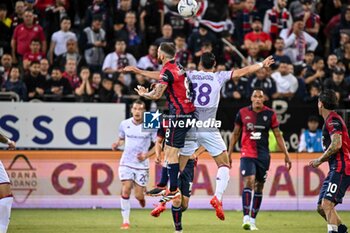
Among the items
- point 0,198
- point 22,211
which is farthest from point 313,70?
point 0,198

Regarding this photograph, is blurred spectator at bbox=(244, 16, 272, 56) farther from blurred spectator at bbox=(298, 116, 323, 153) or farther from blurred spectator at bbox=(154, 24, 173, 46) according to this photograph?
blurred spectator at bbox=(298, 116, 323, 153)

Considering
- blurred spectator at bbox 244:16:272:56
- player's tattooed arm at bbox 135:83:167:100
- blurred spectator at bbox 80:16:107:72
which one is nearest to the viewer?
player's tattooed arm at bbox 135:83:167:100

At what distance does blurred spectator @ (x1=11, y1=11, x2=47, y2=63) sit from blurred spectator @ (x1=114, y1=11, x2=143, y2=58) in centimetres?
214

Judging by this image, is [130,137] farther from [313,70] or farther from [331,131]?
[313,70]

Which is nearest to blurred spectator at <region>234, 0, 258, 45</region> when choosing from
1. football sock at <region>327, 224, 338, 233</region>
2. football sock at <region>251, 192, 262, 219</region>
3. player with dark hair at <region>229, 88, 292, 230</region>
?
player with dark hair at <region>229, 88, 292, 230</region>

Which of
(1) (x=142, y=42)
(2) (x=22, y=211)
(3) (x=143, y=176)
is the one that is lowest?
(2) (x=22, y=211)

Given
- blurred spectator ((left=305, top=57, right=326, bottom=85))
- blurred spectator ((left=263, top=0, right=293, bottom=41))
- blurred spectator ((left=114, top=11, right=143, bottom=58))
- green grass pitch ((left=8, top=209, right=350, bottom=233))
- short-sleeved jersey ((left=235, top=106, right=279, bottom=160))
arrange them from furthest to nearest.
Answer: blurred spectator ((left=263, top=0, right=293, bottom=41))
blurred spectator ((left=114, top=11, right=143, bottom=58))
blurred spectator ((left=305, top=57, right=326, bottom=85))
short-sleeved jersey ((left=235, top=106, right=279, bottom=160))
green grass pitch ((left=8, top=209, right=350, bottom=233))

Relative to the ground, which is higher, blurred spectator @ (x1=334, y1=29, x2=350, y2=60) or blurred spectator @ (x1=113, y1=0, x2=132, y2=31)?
blurred spectator @ (x1=113, y1=0, x2=132, y2=31)

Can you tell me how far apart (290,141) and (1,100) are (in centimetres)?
699

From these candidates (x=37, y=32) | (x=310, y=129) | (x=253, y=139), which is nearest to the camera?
(x=253, y=139)

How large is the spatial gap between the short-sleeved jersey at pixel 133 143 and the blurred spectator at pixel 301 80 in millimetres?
6185

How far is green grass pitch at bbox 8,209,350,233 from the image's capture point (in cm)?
1641

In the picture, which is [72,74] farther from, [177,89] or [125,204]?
[177,89]

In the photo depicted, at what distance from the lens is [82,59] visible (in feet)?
79.7
